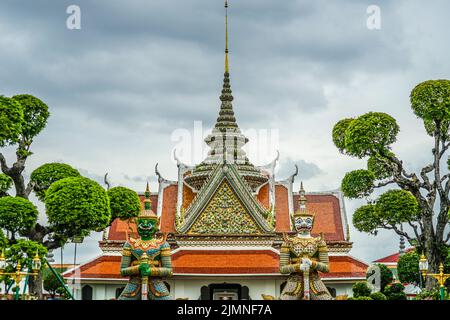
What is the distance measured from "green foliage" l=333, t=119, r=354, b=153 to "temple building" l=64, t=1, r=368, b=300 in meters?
3.37

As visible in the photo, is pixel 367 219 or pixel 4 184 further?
pixel 367 219

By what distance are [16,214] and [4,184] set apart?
4.35 feet

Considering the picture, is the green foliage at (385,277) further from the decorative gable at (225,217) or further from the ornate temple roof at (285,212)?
the decorative gable at (225,217)

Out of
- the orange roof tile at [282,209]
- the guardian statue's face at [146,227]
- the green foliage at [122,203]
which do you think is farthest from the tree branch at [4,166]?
the orange roof tile at [282,209]

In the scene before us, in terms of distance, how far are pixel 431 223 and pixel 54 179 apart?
11888mm

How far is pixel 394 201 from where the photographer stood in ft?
73.7

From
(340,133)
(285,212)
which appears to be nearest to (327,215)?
(285,212)

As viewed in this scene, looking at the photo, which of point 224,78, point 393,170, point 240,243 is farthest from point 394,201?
point 224,78

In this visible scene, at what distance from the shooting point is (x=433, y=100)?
21.0 m

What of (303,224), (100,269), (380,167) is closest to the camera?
(303,224)

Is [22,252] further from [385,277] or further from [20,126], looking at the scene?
[385,277]

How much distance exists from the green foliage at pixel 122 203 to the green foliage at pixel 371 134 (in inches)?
286
